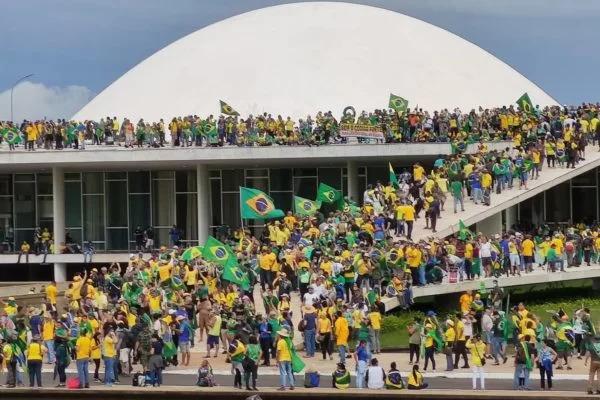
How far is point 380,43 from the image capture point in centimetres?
5506

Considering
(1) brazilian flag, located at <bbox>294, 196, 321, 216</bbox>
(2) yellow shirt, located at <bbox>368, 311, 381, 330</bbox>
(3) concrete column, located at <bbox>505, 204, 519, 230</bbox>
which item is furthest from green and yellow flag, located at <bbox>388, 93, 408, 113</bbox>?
(2) yellow shirt, located at <bbox>368, 311, 381, 330</bbox>

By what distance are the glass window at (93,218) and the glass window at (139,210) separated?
1.12 metres

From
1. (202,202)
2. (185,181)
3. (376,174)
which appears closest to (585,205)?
(376,174)

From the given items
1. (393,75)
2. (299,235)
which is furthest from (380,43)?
(299,235)

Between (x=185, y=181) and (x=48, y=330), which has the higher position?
(x=185, y=181)

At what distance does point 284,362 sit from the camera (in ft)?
72.5

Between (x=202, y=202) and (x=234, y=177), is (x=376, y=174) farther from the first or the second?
(x=202, y=202)

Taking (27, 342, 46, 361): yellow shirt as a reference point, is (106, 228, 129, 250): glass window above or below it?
above

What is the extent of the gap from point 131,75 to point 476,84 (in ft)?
52.5

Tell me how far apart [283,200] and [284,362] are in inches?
972

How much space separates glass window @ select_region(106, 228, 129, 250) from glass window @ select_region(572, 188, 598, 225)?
16284 mm

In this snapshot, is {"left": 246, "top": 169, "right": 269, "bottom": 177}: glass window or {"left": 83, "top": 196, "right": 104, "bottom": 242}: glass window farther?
{"left": 83, "top": 196, "right": 104, "bottom": 242}: glass window

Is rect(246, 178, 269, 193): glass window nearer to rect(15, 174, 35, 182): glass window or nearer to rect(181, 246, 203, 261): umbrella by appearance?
rect(15, 174, 35, 182): glass window

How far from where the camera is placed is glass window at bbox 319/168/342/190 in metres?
46.2
